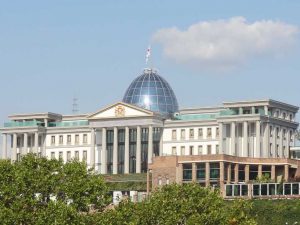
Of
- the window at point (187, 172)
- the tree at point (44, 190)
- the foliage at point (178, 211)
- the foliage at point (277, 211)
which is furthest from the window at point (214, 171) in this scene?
the tree at point (44, 190)

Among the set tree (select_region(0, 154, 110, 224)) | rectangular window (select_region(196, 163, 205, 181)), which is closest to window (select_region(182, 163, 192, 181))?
rectangular window (select_region(196, 163, 205, 181))

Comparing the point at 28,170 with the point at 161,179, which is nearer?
the point at 28,170

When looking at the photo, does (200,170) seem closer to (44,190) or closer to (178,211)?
(178,211)

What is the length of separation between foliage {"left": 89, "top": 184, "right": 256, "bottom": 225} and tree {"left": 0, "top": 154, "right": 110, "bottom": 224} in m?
3.19

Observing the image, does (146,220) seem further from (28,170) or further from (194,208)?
(28,170)

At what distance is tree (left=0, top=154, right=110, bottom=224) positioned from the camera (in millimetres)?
122125

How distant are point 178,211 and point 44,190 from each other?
558 inches

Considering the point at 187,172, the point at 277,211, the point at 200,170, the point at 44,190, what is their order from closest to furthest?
the point at 44,190 → the point at 277,211 → the point at 200,170 → the point at 187,172

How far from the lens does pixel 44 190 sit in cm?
12644

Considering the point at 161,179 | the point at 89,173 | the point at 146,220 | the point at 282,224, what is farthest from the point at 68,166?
the point at 161,179

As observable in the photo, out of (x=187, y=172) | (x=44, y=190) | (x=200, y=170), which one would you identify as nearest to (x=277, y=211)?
(x=200, y=170)

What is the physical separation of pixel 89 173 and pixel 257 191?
126ft

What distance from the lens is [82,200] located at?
124875 mm

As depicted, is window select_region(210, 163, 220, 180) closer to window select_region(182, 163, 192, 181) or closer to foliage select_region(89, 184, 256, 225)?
window select_region(182, 163, 192, 181)
